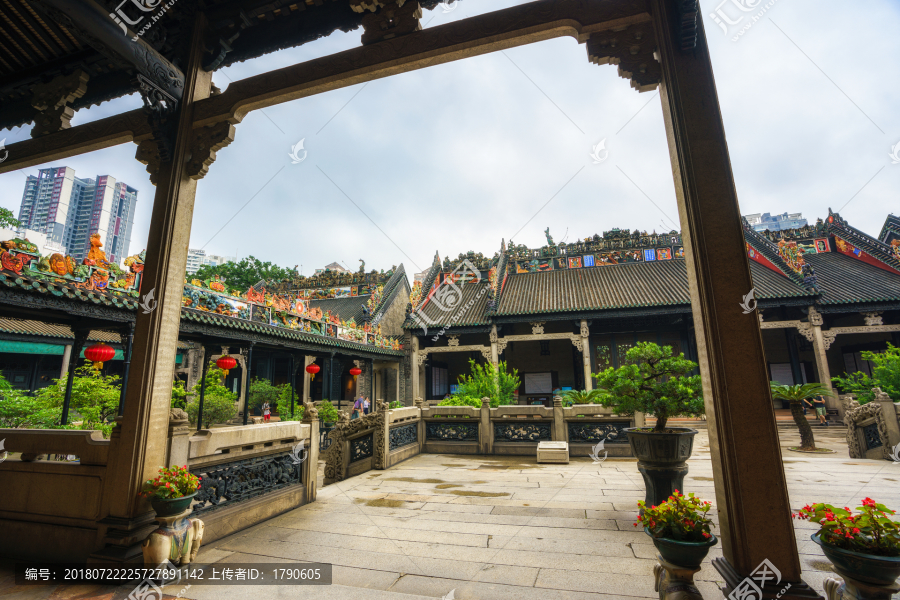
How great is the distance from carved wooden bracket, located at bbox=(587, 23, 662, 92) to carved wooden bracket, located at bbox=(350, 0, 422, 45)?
145cm

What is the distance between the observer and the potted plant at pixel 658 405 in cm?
376

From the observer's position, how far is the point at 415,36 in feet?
10.7

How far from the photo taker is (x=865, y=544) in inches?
68.9

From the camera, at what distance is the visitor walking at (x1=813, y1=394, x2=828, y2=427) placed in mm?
12070

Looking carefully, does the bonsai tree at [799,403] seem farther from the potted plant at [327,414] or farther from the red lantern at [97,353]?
the red lantern at [97,353]

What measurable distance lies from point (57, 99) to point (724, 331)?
6.27 meters

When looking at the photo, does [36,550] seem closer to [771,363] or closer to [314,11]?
[314,11]

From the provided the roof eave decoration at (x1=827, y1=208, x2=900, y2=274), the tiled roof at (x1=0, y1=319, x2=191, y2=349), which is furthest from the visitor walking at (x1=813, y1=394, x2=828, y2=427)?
the tiled roof at (x1=0, y1=319, x2=191, y2=349)

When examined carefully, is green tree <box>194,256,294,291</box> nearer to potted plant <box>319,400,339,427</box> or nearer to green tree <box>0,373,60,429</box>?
potted plant <box>319,400,339,427</box>

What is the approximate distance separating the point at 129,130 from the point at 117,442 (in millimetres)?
2791

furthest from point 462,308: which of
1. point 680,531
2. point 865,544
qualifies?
point 865,544

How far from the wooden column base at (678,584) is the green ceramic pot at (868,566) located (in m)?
0.58

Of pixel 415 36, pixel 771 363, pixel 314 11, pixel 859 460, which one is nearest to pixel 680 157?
pixel 415 36

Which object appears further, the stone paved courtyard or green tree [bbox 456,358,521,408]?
green tree [bbox 456,358,521,408]
